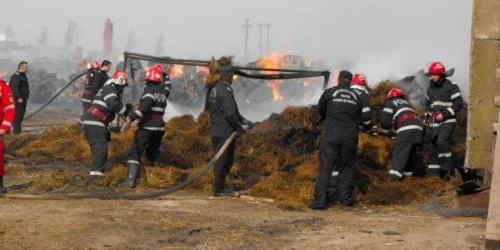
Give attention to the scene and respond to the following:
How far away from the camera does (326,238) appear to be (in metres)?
6.78

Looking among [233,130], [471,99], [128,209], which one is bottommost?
[128,209]

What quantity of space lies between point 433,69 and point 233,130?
3498 mm

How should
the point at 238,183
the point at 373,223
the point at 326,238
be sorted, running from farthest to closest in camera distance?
the point at 238,183 → the point at 373,223 → the point at 326,238

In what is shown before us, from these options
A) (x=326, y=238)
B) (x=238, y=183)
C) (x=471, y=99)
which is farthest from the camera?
(x=238, y=183)

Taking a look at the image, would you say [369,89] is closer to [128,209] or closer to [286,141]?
[286,141]

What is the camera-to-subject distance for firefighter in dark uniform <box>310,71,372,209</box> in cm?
921

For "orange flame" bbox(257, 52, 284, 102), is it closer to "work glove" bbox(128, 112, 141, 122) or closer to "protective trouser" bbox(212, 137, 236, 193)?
"work glove" bbox(128, 112, 141, 122)

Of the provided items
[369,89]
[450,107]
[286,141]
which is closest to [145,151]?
[286,141]

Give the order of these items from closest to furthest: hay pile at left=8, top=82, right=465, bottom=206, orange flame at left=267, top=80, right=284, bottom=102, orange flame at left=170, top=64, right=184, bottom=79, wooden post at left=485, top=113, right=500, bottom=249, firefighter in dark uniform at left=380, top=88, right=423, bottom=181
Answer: wooden post at left=485, top=113, right=500, bottom=249, hay pile at left=8, top=82, right=465, bottom=206, firefighter in dark uniform at left=380, top=88, right=423, bottom=181, orange flame at left=267, top=80, right=284, bottom=102, orange flame at left=170, top=64, right=184, bottom=79

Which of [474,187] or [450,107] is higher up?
[450,107]

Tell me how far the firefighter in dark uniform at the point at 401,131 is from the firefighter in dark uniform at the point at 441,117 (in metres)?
0.27

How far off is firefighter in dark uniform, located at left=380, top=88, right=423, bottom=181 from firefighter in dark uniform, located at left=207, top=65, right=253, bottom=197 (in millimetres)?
2518

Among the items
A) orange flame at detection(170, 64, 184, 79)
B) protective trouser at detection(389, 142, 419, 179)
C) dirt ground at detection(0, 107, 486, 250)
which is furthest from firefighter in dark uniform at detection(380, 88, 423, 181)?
orange flame at detection(170, 64, 184, 79)

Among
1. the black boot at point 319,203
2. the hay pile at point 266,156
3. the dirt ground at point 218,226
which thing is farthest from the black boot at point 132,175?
the black boot at point 319,203
